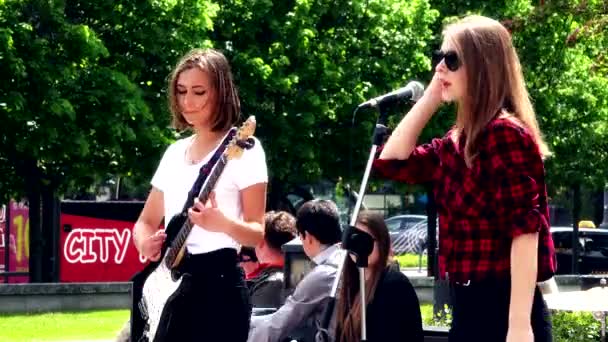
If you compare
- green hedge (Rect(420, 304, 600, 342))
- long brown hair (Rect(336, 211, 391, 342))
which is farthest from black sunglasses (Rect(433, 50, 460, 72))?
green hedge (Rect(420, 304, 600, 342))

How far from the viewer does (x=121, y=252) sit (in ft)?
80.3

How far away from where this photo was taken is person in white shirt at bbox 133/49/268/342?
473cm

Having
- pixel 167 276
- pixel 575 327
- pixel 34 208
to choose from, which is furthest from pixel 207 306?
pixel 34 208

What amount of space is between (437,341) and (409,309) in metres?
0.41

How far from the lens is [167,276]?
4.81 metres

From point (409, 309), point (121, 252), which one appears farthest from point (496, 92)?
point (121, 252)

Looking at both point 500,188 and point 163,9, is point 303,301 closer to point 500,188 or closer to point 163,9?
point 500,188

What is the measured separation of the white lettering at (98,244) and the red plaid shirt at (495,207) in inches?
809

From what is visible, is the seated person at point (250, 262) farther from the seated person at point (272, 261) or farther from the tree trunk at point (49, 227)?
the tree trunk at point (49, 227)

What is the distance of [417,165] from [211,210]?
77 cm

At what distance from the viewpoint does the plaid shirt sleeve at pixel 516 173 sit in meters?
3.81

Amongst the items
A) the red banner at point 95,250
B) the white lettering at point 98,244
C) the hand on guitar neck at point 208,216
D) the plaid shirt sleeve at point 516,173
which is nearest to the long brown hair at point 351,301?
the hand on guitar neck at point 208,216

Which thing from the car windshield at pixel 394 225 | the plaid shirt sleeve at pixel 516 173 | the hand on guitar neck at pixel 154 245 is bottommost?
the car windshield at pixel 394 225

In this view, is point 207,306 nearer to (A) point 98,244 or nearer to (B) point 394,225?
(A) point 98,244
